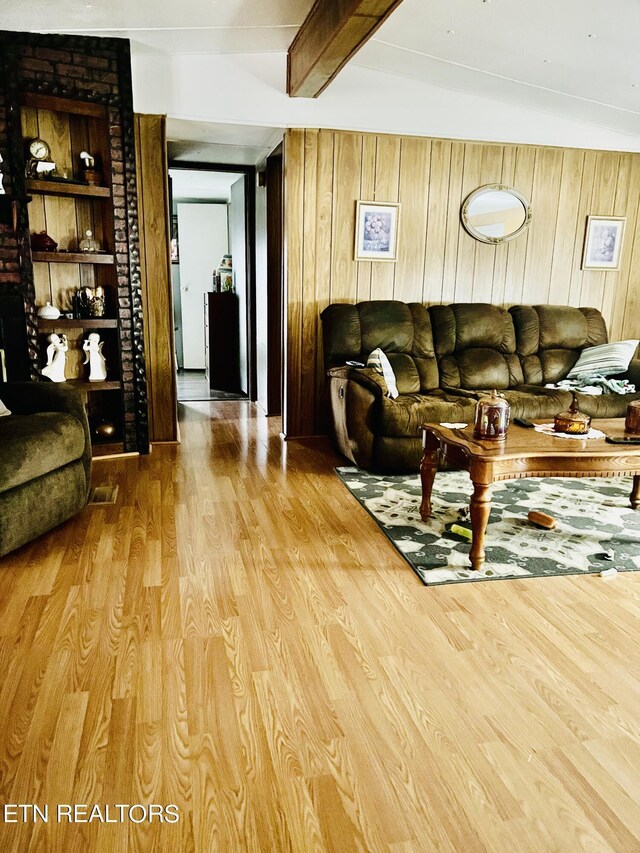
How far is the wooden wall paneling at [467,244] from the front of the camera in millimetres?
4879

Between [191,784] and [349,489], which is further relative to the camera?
[349,489]

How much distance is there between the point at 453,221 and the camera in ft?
16.3

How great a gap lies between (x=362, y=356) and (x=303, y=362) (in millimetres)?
568

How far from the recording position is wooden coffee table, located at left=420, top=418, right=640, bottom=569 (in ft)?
8.58

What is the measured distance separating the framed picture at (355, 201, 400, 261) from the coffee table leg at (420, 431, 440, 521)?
218cm

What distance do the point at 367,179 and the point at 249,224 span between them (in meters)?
A: 1.59

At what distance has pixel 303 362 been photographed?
487cm

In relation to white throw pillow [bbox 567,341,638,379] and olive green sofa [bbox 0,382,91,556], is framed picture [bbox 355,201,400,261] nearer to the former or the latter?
white throw pillow [bbox 567,341,638,379]

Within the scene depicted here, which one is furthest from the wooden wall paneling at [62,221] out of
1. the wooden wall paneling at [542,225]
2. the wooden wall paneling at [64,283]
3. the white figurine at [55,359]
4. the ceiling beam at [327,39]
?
the wooden wall paneling at [542,225]

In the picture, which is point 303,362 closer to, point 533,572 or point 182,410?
point 182,410

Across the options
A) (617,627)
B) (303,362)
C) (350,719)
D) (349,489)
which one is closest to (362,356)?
(303,362)

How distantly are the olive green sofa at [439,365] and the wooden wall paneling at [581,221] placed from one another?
326mm

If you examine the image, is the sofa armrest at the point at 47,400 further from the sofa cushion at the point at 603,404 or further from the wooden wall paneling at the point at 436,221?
the sofa cushion at the point at 603,404

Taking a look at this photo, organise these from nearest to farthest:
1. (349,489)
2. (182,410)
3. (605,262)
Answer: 1. (349,489)
2. (605,262)
3. (182,410)
